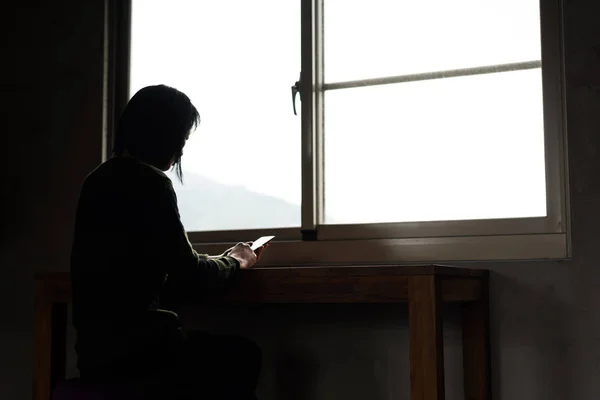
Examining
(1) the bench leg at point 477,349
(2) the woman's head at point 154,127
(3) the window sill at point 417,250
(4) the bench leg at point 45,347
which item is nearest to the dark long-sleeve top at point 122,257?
(2) the woman's head at point 154,127

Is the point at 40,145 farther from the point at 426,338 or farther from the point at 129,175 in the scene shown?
the point at 426,338

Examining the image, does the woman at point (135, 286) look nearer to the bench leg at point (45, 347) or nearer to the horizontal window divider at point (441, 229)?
the bench leg at point (45, 347)

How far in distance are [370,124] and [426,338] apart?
0.96m

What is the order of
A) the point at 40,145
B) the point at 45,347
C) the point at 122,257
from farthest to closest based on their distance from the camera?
the point at 40,145 < the point at 45,347 < the point at 122,257

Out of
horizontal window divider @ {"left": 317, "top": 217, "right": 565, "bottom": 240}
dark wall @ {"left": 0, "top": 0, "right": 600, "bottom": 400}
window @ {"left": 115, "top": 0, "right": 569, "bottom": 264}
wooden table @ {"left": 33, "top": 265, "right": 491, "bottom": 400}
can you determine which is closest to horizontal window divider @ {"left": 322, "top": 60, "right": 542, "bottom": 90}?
window @ {"left": 115, "top": 0, "right": 569, "bottom": 264}

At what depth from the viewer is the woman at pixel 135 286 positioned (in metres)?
1.83

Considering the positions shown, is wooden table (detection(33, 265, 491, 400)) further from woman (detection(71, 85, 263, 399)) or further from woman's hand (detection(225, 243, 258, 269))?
woman (detection(71, 85, 263, 399))

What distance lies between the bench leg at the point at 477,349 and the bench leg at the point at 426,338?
0.41 metres

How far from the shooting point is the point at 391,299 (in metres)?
1.99

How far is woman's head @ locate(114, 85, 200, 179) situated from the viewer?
79.4 inches

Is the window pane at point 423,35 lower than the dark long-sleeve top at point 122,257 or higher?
higher

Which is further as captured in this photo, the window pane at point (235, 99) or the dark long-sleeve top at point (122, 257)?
the window pane at point (235, 99)

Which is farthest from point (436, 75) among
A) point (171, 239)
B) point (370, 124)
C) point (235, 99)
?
point (171, 239)

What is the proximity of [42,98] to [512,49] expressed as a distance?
1.78 metres
